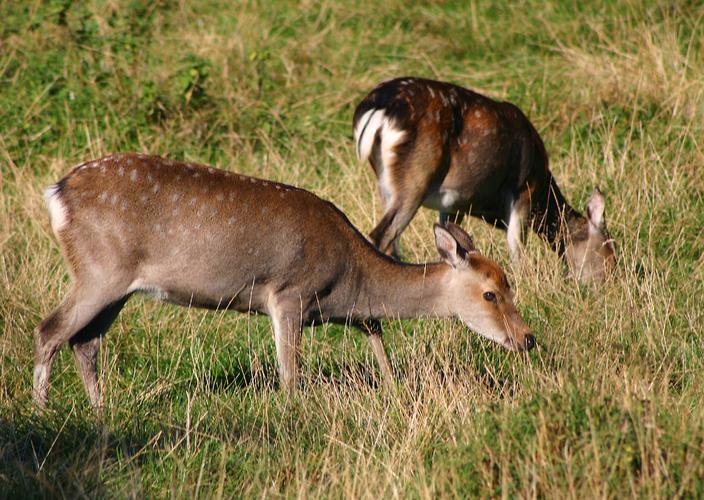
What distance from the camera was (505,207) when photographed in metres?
8.81

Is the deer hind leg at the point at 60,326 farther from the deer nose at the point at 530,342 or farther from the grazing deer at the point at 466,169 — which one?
the grazing deer at the point at 466,169

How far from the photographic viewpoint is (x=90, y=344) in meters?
6.25

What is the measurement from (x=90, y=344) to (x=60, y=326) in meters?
0.31

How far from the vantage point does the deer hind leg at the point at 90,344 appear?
20.3ft

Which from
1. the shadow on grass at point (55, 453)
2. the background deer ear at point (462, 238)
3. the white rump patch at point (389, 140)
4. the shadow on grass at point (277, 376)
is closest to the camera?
the shadow on grass at point (55, 453)

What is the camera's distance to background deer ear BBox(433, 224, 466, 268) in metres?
6.52

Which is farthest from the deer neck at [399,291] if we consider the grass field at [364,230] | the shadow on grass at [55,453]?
the shadow on grass at [55,453]

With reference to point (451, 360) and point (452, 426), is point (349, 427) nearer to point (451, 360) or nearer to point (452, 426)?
point (452, 426)

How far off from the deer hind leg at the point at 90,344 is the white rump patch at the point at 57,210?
0.49m

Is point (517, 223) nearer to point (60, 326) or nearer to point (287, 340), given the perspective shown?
point (287, 340)

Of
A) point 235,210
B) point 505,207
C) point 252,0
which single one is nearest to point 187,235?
point 235,210

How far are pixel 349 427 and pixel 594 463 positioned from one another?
4.40ft

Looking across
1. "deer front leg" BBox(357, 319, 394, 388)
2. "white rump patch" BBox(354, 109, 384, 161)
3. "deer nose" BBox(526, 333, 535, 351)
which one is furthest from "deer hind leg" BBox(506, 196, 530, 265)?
"deer nose" BBox(526, 333, 535, 351)

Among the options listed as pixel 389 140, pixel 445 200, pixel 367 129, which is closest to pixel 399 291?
pixel 389 140
